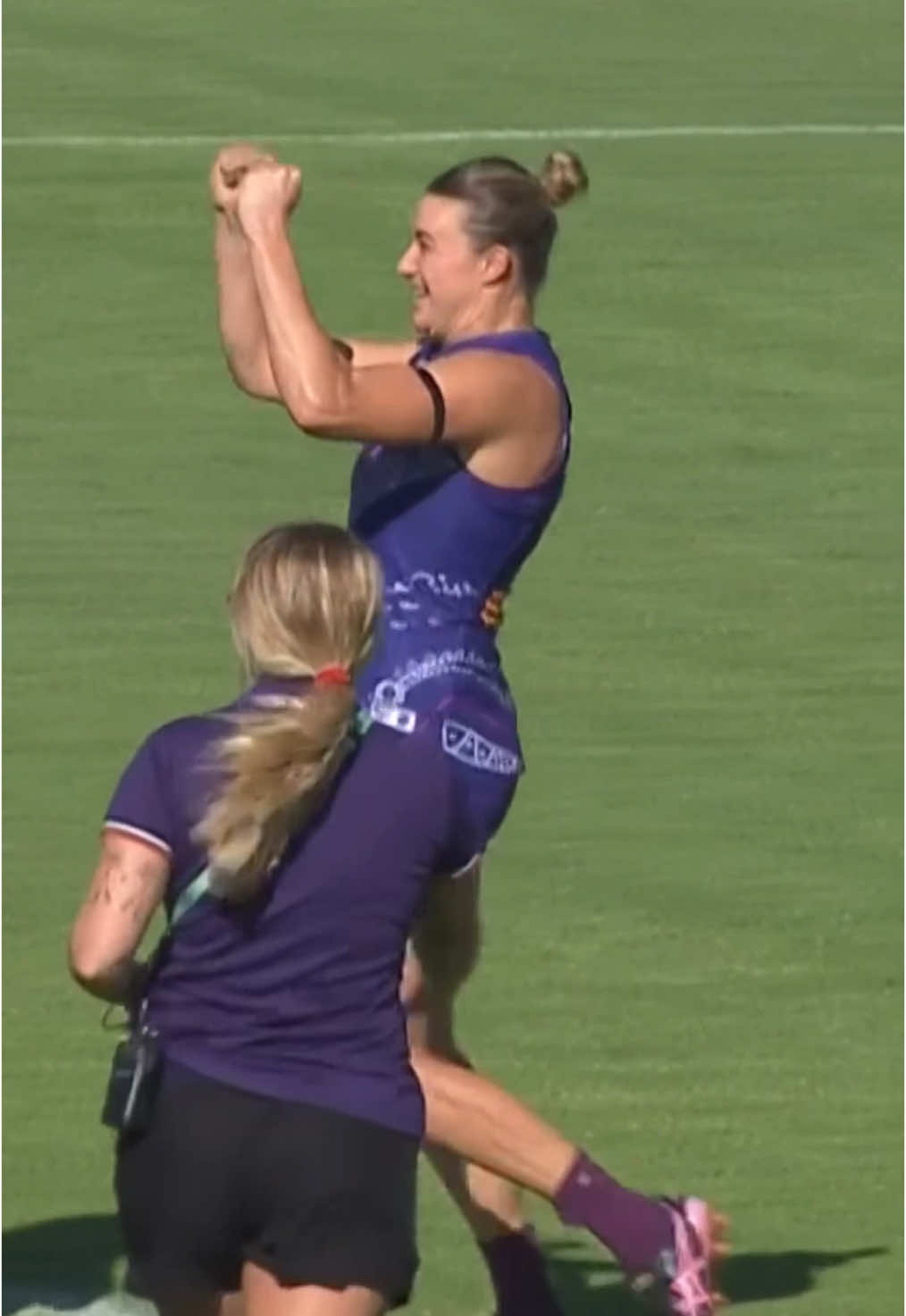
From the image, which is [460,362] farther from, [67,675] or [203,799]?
[67,675]

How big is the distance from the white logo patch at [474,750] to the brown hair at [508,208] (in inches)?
30.0

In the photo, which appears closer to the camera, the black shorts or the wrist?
the black shorts

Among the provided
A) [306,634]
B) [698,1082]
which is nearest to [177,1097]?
[306,634]

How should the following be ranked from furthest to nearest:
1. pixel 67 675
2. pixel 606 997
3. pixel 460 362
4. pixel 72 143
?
pixel 72 143 < pixel 67 675 < pixel 606 997 < pixel 460 362

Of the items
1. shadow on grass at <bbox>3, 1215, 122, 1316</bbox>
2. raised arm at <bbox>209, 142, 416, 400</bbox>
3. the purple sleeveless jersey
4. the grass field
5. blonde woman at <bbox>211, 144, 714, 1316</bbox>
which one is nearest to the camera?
blonde woman at <bbox>211, 144, 714, 1316</bbox>

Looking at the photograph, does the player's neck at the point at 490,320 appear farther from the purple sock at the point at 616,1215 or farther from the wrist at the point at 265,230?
the purple sock at the point at 616,1215

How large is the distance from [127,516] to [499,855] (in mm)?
4486

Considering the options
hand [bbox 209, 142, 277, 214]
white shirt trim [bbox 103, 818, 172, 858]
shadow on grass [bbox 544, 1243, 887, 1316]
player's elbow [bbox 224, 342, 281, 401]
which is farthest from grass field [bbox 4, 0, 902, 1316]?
white shirt trim [bbox 103, 818, 172, 858]

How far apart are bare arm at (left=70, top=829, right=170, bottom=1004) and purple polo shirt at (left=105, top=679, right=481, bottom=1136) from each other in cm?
3

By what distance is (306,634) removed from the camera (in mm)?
5848

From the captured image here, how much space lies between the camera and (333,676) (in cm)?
584

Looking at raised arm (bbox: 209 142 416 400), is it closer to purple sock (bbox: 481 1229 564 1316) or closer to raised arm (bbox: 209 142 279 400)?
raised arm (bbox: 209 142 279 400)

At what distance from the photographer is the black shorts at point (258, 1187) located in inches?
229

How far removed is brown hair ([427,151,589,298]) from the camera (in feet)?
23.9
